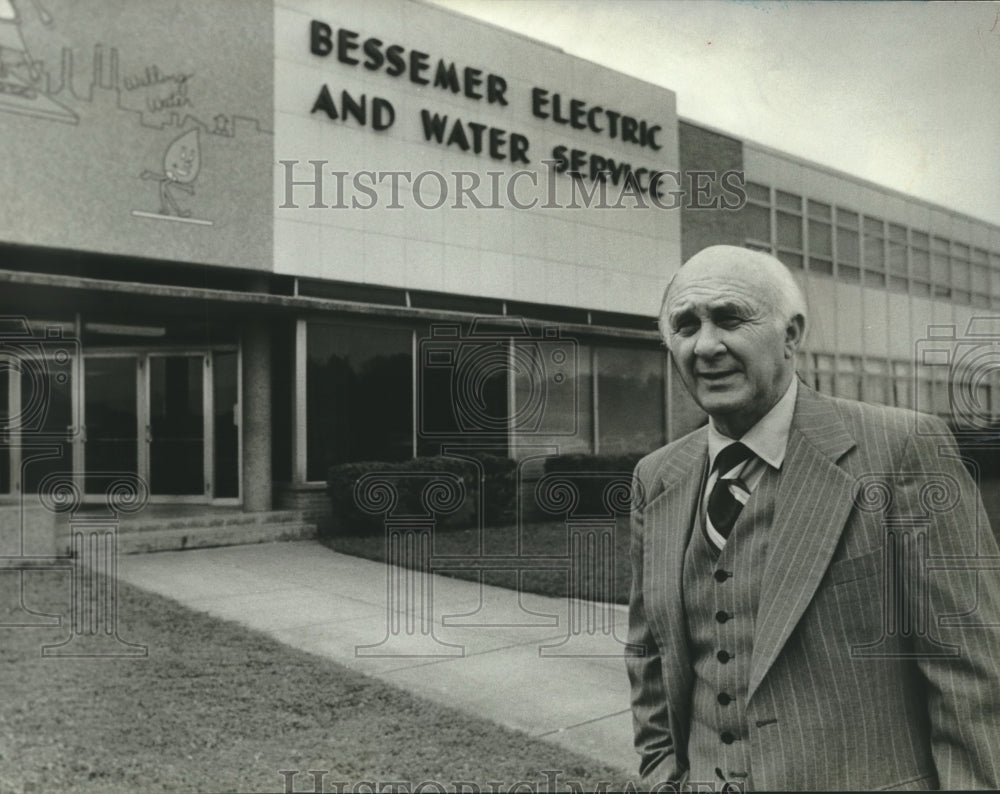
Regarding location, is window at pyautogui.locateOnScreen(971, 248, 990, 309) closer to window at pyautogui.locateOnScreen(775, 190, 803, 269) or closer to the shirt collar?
the shirt collar

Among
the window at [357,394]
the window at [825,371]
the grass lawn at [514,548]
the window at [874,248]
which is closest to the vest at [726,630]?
the grass lawn at [514,548]

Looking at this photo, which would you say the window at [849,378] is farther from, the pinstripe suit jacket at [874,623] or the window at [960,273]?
the pinstripe suit jacket at [874,623]

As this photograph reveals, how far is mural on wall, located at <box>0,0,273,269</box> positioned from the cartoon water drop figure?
12 mm

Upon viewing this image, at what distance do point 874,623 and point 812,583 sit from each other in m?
0.14

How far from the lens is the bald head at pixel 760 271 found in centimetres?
173

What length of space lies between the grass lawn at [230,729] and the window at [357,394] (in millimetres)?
6117

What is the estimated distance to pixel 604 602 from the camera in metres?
7.61

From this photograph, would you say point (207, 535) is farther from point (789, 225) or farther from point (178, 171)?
point (789, 225)

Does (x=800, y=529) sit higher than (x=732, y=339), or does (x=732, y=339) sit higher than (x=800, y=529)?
(x=732, y=339)

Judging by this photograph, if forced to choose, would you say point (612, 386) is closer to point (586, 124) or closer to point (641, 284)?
point (641, 284)

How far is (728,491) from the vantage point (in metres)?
1.84

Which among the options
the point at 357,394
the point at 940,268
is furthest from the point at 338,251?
the point at 940,268

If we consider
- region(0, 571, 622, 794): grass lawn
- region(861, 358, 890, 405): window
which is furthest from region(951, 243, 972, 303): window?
region(0, 571, 622, 794): grass lawn

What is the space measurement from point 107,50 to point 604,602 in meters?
8.27
